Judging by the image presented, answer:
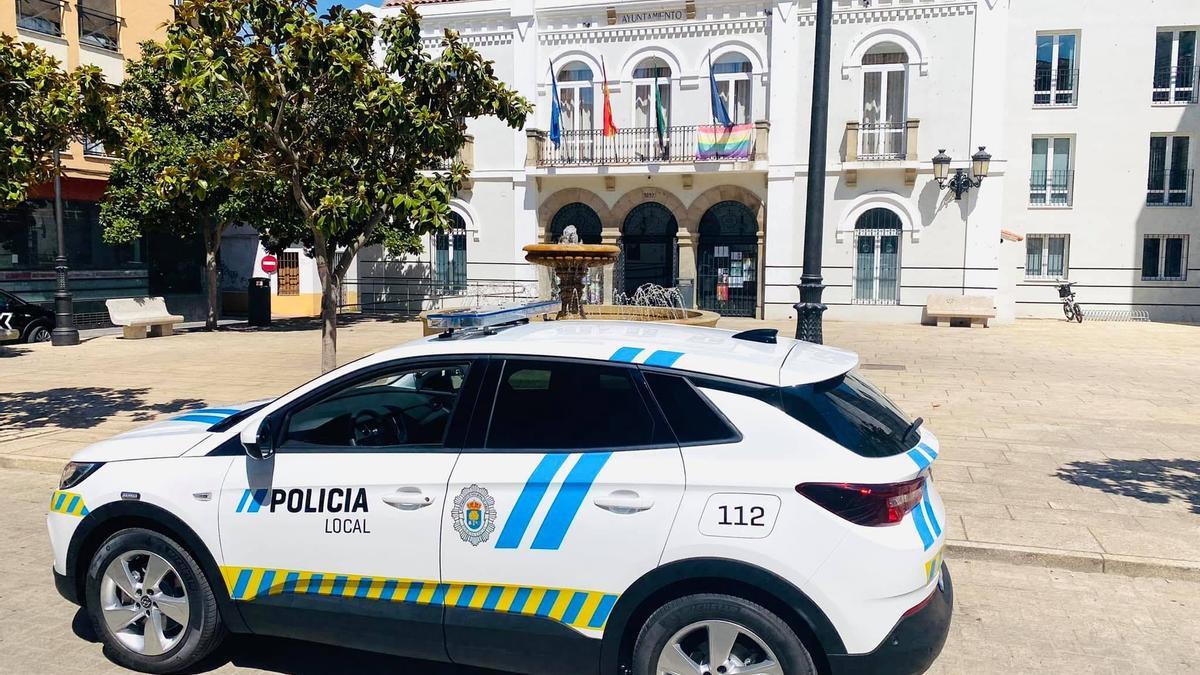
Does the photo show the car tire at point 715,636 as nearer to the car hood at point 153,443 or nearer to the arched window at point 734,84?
the car hood at point 153,443

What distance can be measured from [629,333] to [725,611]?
1.44m

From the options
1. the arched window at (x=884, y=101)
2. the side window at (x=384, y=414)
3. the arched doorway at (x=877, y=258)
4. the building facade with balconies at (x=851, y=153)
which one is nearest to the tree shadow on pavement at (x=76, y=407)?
the side window at (x=384, y=414)

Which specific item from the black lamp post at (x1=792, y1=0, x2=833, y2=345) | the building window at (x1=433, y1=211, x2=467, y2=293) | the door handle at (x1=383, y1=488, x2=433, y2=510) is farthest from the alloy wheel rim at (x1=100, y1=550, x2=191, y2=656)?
the building window at (x1=433, y1=211, x2=467, y2=293)

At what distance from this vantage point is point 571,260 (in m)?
14.8

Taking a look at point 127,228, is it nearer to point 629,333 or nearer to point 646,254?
point 646,254

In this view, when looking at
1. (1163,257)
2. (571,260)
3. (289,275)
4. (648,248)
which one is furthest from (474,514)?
(1163,257)

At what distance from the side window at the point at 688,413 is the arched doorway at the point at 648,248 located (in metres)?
23.1

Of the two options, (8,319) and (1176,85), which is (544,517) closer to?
(8,319)

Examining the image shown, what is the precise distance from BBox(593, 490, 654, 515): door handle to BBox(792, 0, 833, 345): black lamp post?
4760mm

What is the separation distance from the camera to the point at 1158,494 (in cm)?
717

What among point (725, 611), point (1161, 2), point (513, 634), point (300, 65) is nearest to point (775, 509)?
point (725, 611)

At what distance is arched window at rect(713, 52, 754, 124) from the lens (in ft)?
84.1

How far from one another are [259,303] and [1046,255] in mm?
23771

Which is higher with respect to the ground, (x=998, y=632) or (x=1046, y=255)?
(x=1046, y=255)
